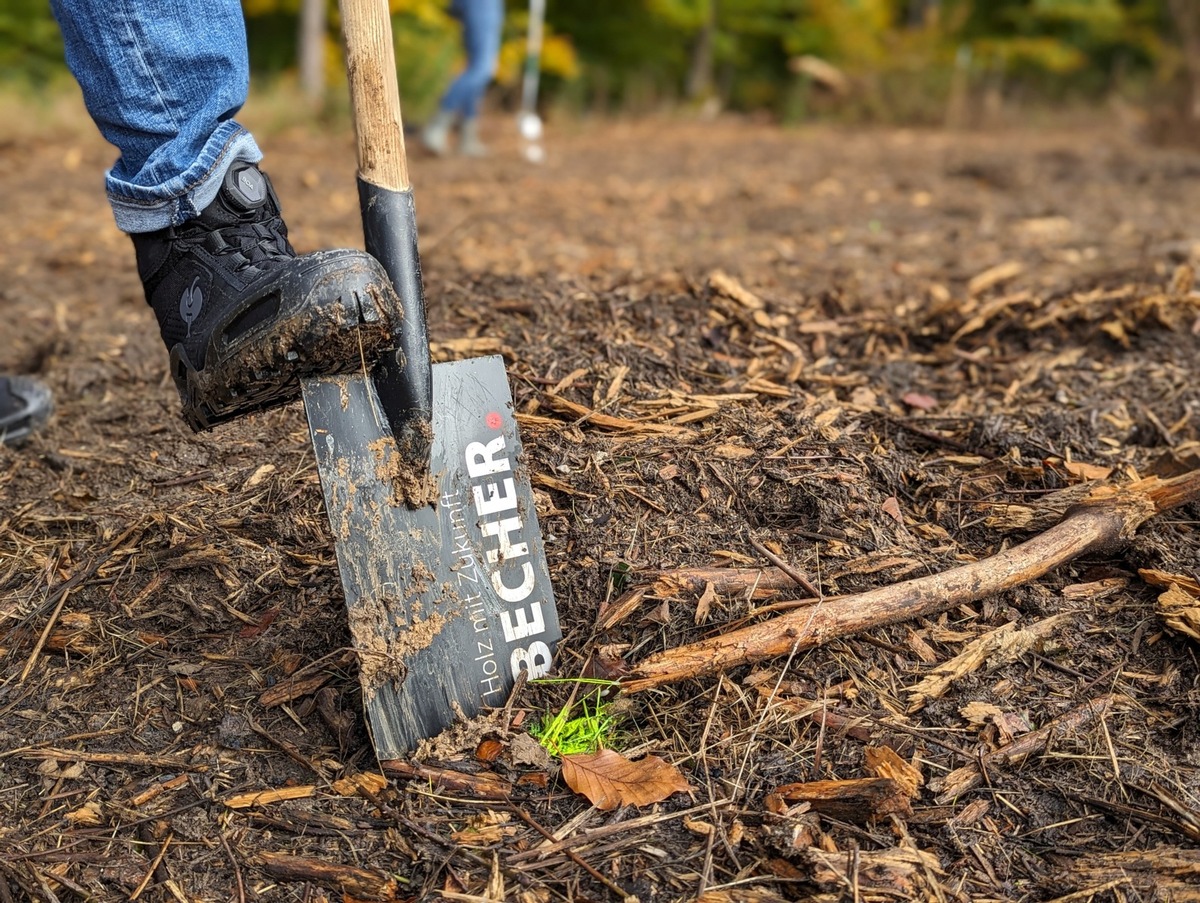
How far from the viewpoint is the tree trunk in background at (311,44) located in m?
12.8

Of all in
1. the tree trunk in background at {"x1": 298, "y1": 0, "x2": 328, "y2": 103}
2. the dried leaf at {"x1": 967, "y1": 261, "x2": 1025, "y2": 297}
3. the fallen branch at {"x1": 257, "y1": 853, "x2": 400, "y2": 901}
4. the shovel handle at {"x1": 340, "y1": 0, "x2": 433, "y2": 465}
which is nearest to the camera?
the fallen branch at {"x1": 257, "y1": 853, "x2": 400, "y2": 901}

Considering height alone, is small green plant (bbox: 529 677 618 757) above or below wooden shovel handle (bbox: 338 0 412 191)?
below

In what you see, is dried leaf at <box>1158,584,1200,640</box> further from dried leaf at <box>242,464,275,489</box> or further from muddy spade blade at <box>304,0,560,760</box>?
→ dried leaf at <box>242,464,275,489</box>

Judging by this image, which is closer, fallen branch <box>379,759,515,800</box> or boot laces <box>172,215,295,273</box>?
fallen branch <box>379,759,515,800</box>

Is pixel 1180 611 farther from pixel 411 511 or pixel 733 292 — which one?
pixel 733 292

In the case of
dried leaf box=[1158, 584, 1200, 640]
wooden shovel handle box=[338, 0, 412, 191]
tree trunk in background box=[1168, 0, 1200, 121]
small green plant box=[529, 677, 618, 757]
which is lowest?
tree trunk in background box=[1168, 0, 1200, 121]

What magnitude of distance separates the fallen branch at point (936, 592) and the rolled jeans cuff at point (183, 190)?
1.33 m

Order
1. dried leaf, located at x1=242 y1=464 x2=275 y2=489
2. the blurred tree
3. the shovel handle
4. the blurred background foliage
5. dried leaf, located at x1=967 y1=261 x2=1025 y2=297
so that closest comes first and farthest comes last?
the shovel handle, dried leaf, located at x1=242 y1=464 x2=275 y2=489, dried leaf, located at x1=967 y1=261 x2=1025 y2=297, the blurred tree, the blurred background foliage

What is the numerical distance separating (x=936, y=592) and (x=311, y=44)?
12921mm

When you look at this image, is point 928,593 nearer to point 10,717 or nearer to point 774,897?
point 774,897

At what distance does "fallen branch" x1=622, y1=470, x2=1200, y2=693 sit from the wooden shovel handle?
1.13 meters

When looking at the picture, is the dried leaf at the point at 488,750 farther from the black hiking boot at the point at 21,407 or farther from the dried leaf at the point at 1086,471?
the black hiking boot at the point at 21,407

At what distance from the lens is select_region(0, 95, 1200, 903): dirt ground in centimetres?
175

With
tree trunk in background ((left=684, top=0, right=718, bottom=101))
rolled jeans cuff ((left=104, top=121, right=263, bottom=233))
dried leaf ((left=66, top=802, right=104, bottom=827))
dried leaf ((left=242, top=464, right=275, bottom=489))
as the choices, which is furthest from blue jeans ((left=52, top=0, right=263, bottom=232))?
tree trunk in background ((left=684, top=0, right=718, bottom=101))
